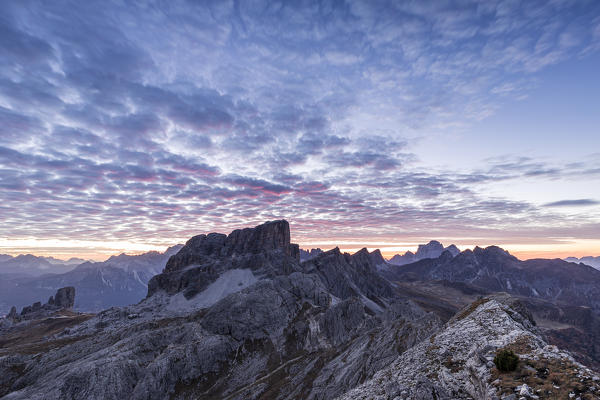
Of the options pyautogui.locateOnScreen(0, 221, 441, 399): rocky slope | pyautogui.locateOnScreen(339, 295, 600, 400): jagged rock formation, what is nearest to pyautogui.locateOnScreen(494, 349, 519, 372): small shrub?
pyautogui.locateOnScreen(339, 295, 600, 400): jagged rock formation

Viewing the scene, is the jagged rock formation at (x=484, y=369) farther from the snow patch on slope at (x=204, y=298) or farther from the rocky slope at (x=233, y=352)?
the snow patch on slope at (x=204, y=298)

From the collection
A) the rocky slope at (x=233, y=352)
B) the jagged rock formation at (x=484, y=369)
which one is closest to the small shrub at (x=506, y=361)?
the jagged rock formation at (x=484, y=369)

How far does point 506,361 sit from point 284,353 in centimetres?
11345

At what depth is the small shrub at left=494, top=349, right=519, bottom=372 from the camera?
2067 centimetres

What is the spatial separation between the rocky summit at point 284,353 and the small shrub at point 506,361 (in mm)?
478

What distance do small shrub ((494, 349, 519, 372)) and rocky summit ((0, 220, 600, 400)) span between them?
0.48 m

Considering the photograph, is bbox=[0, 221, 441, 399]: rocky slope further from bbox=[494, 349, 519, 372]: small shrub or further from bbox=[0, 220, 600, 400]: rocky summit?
bbox=[494, 349, 519, 372]: small shrub

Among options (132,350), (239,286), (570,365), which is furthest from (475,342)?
(239,286)

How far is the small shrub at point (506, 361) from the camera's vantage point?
20.7 m

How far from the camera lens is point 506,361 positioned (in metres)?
20.8

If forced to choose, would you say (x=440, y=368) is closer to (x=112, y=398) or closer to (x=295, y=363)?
(x=295, y=363)

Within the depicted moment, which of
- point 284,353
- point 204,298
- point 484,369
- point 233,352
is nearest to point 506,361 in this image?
point 484,369

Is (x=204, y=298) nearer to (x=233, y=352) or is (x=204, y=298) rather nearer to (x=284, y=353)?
(x=233, y=352)

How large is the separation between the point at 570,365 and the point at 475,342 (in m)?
10.7
